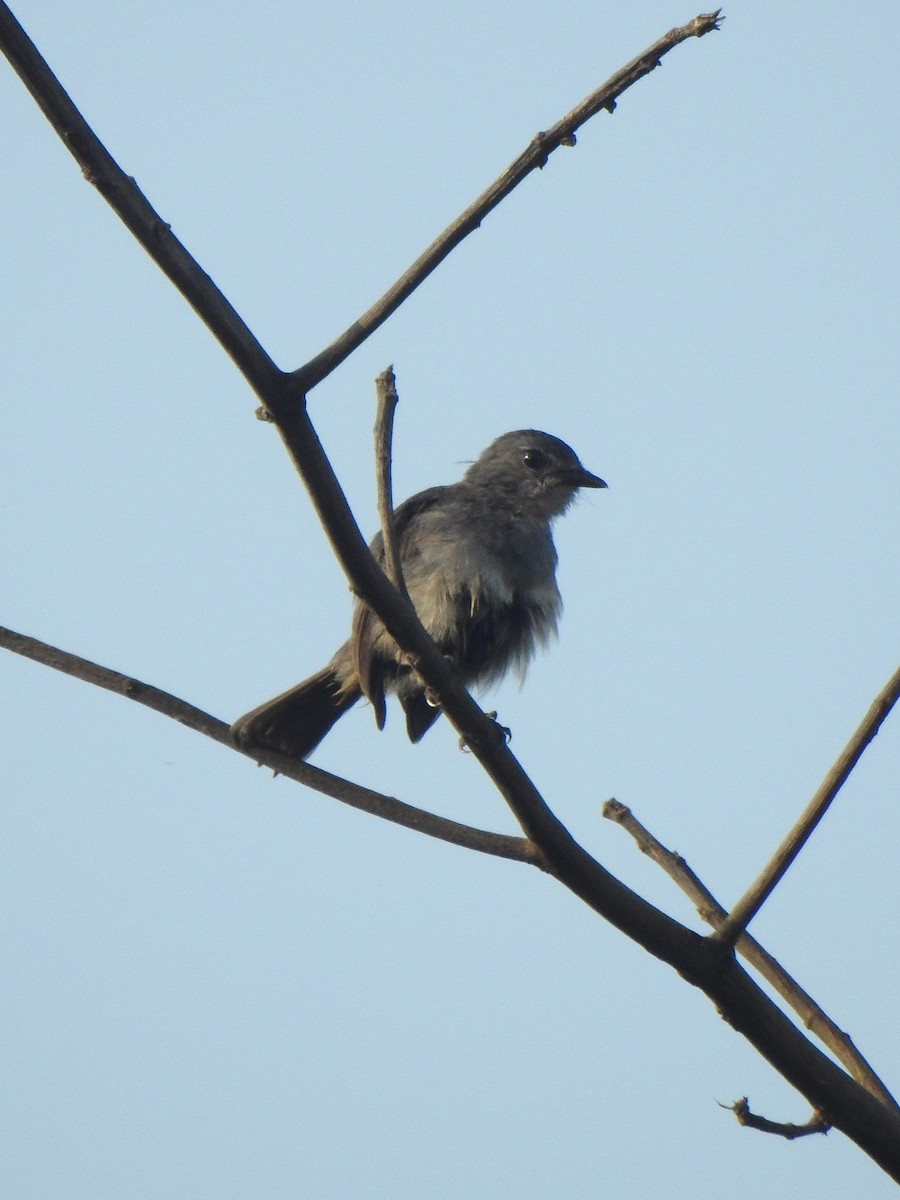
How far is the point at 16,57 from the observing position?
2736 millimetres

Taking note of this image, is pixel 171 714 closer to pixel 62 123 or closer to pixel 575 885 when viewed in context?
pixel 575 885

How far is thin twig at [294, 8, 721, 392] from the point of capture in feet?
9.62

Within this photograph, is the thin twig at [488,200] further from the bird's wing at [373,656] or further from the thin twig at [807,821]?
the bird's wing at [373,656]

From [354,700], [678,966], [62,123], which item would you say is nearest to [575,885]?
[678,966]

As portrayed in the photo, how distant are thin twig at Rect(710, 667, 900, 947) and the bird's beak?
4.08 metres

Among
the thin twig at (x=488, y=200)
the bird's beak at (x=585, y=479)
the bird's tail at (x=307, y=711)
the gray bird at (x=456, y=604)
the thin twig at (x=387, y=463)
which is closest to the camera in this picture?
the thin twig at (x=488, y=200)

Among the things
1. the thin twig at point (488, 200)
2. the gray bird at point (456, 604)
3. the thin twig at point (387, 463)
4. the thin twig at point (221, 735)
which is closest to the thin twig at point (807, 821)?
the thin twig at point (221, 735)

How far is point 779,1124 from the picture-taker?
3443 mm

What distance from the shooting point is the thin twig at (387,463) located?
11.4ft

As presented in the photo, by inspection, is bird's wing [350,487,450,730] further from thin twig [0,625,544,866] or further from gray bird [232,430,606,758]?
thin twig [0,625,544,866]

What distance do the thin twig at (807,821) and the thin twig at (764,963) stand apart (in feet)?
0.94

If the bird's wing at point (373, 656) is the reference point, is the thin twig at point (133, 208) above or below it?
below

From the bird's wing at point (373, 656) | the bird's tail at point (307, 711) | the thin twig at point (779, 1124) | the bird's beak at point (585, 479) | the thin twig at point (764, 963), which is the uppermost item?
the bird's beak at point (585, 479)

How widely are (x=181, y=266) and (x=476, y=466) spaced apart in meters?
4.61
